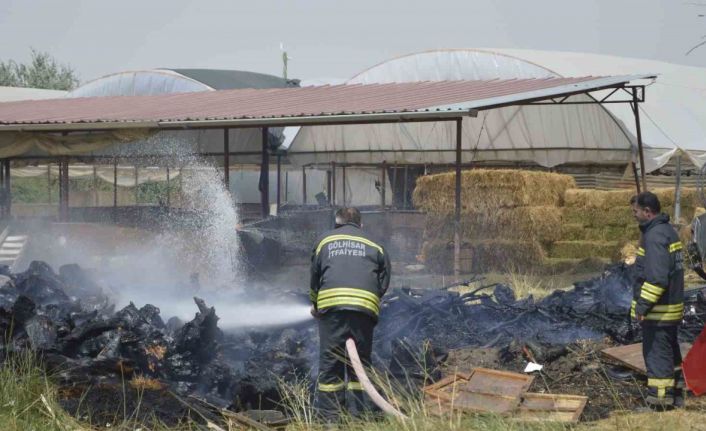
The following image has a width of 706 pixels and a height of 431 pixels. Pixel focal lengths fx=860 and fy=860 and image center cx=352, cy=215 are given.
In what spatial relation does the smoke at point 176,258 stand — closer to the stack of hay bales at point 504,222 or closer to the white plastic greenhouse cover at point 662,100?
the stack of hay bales at point 504,222

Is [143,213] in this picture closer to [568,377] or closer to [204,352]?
[204,352]

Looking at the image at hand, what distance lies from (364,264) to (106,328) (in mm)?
2998

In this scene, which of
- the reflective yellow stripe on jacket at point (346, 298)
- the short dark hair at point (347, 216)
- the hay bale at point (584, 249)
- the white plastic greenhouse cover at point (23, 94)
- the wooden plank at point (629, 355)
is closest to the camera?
the reflective yellow stripe on jacket at point (346, 298)

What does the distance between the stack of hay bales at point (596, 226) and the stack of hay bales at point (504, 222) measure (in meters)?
0.26

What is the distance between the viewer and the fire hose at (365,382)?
5.93 meters

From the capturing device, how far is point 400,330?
934cm

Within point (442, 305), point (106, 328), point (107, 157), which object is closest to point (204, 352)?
point (106, 328)

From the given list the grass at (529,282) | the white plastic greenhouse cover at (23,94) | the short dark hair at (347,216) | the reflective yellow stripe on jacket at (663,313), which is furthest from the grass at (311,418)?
the white plastic greenhouse cover at (23,94)

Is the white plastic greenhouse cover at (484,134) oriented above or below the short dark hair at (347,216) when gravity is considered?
above

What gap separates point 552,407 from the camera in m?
6.68

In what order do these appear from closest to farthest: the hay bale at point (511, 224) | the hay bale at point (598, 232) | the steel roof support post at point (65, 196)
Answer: the hay bale at point (511, 224)
the hay bale at point (598, 232)
the steel roof support post at point (65, 196)

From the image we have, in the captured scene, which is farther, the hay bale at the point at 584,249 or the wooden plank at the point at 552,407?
the hay bale at the point at 584,249

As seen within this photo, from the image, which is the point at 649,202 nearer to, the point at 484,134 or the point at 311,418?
the point at 311,418

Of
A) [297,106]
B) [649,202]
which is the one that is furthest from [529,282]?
[649,202]
